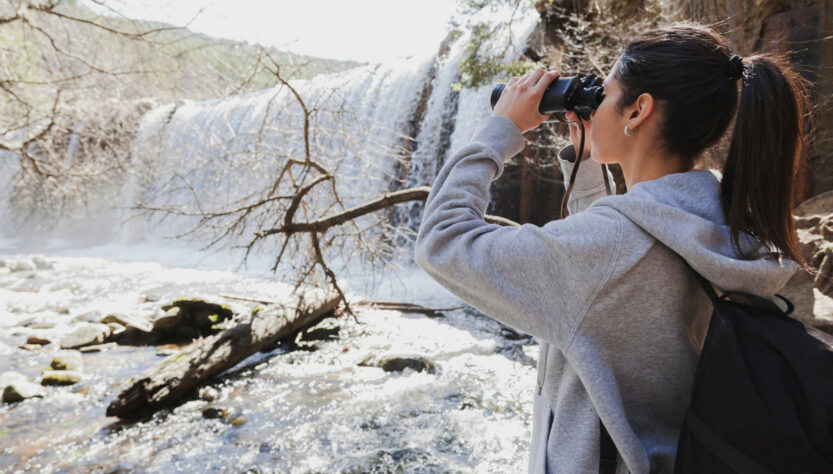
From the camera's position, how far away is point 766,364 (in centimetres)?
72

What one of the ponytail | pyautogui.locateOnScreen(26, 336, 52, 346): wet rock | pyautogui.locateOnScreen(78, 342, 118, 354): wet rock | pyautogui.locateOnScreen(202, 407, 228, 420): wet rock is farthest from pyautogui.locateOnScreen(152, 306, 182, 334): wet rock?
the ponytail

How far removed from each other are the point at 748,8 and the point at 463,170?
21.1 ft

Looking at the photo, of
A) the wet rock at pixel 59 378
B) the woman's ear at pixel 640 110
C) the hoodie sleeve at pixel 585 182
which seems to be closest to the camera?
the woman's ear at pixel 640 110

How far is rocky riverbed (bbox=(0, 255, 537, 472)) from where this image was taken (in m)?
3.71

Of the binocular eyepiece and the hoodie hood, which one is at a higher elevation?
the binocular eyepiece

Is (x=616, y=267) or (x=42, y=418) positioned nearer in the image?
(x=616, y=267)

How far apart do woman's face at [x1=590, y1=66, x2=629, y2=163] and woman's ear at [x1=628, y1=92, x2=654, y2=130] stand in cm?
2

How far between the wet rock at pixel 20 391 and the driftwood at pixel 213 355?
1.04 metres

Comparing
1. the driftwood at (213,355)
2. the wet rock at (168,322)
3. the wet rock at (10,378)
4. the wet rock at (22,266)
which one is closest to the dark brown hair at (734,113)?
the driftwood at (213,355)

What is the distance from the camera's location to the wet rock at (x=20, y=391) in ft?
15.1

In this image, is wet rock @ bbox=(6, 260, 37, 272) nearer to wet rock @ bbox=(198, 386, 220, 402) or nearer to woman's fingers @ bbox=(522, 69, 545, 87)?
wet rock @ bbox=(198, 386, 220, 402)

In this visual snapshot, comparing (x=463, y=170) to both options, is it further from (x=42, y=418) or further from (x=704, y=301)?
(x=42, y=418)

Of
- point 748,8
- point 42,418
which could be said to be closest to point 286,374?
point 42,418

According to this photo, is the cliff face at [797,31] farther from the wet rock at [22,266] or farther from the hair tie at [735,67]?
the wet rock at [22,266]
